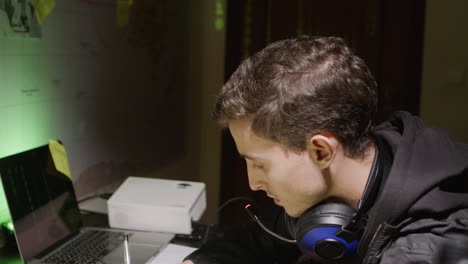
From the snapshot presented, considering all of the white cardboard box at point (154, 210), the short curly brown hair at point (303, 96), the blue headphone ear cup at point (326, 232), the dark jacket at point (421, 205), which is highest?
the short curly brown hair at point (303, 96)

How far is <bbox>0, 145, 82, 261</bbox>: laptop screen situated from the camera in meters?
1.24

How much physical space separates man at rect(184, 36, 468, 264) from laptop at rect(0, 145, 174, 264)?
482 mm

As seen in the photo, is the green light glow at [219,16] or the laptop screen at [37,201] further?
the green light glow at [219,16]

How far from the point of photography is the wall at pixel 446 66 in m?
2.39

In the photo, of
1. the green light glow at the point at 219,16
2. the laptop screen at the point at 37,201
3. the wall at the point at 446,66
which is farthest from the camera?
the green light glow at the point at 219,16

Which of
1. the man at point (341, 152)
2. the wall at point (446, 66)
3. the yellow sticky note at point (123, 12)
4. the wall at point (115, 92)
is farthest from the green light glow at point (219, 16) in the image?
the man at point (341, 152)

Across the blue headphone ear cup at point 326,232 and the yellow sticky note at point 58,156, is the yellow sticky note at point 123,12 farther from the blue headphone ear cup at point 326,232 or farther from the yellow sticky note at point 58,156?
the blue headphone ear cup at point 326,232

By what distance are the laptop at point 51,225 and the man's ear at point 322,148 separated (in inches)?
→ 21.7

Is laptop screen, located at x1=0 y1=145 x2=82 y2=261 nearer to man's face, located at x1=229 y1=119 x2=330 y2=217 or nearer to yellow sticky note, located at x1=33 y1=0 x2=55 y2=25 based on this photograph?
yellow sticky note, located at x1=33 y1=0 x2=55 y2=25

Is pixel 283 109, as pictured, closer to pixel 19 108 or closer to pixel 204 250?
pixel 204 250

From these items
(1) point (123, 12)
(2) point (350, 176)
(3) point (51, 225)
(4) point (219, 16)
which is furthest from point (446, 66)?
(3) point (51, 225)

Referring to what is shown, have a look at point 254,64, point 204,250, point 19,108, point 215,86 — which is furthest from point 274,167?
point 215,86

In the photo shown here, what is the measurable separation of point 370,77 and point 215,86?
1.84 metres

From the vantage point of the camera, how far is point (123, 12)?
198 cm
